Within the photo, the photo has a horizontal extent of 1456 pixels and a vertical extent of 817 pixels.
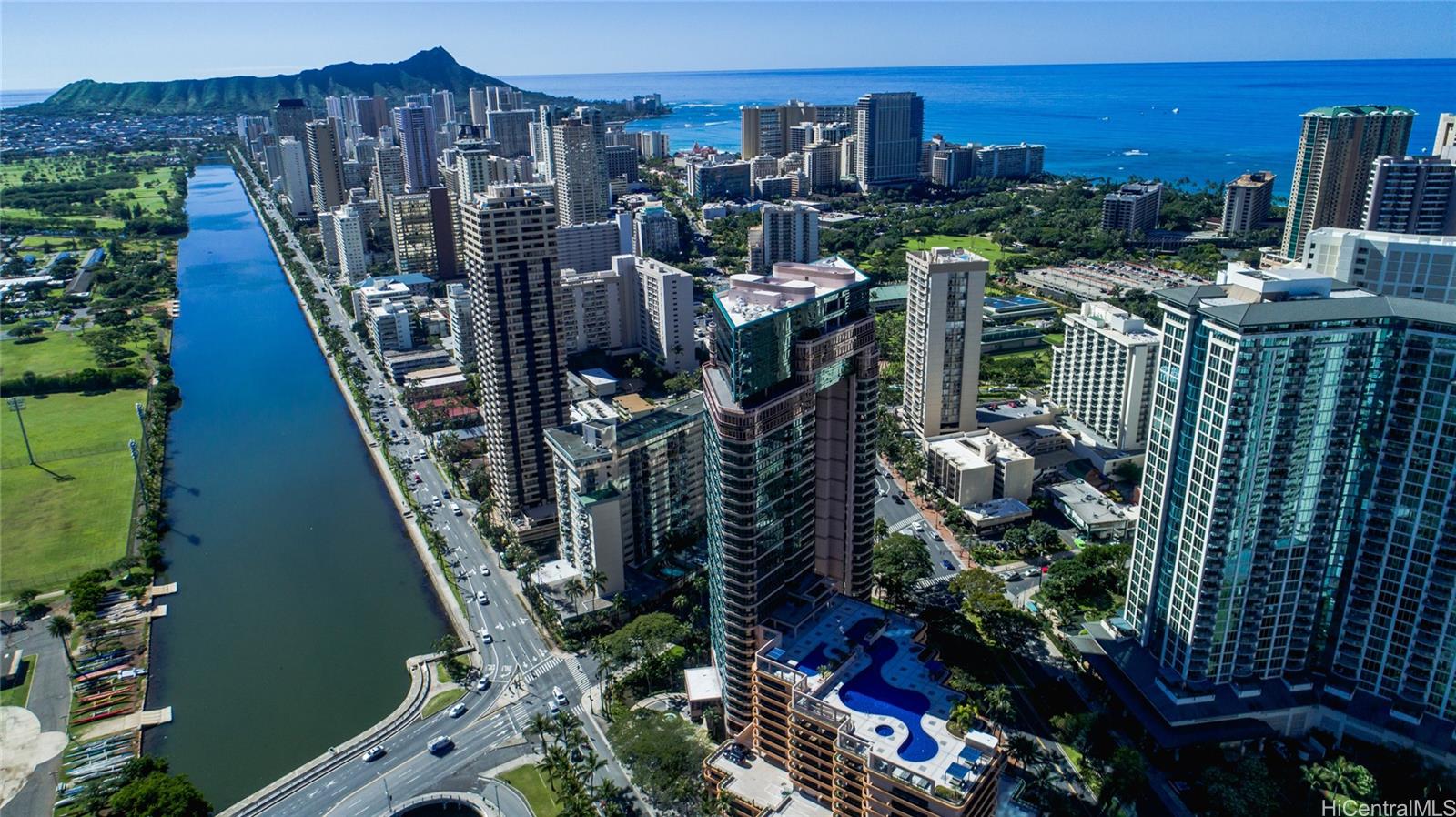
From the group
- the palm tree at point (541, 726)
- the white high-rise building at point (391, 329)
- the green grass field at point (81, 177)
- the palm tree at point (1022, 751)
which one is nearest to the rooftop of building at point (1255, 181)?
the white high-rise building at point (391, 329)

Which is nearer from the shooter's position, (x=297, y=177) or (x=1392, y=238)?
(x=1392, y=238)

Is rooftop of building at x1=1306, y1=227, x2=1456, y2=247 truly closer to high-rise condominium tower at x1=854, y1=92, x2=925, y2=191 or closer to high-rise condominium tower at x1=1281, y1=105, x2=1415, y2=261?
high-rise condominium tower at x1=1281, y1=105, x2=1415, y2=261

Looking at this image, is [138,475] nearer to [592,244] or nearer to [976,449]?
[976,449]

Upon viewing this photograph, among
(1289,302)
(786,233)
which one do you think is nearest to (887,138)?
(786,233)

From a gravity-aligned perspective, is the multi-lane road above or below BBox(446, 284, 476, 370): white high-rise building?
below

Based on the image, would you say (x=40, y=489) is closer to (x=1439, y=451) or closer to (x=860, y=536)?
(x=860, y=536)

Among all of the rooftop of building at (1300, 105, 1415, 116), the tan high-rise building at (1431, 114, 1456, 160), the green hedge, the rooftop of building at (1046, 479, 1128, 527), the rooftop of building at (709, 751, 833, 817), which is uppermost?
the rooftop of building at (1300, 105, 1415, 116)

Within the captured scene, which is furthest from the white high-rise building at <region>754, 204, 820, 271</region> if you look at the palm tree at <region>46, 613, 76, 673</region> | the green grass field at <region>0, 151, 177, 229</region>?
the green grass field at <region>0, 151, 177, 229</region>

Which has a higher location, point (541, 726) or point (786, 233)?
point (786, 233)
